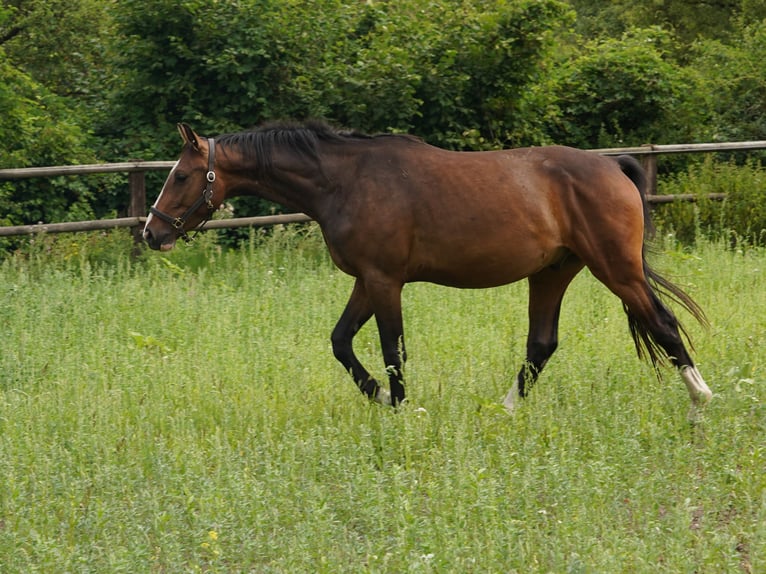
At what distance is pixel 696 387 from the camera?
6.83 metres

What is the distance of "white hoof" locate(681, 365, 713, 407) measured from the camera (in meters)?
6.77

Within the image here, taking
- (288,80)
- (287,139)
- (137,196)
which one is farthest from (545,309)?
(288,80)

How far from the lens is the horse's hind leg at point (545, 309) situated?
24.3 ft

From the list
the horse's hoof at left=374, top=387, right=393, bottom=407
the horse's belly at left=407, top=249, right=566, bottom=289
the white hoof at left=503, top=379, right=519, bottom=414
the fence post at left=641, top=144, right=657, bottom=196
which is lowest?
the fence post at left=641, top=144, right=657, bottom=196

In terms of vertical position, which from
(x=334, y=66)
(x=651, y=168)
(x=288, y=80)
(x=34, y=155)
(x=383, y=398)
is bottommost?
(x=651, y=168)

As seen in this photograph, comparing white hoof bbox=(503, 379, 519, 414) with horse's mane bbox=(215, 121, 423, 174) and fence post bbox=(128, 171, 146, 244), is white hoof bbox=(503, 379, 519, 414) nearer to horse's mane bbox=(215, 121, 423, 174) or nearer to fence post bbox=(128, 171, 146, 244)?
horse's mane bbox=(215, 121, 423, 174)

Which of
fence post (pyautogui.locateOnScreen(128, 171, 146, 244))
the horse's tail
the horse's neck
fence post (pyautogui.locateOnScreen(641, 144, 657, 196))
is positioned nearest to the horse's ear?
the horse's neck

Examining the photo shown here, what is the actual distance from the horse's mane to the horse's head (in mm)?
188

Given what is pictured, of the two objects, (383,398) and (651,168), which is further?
(651,168)

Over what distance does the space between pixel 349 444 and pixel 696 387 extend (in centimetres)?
215

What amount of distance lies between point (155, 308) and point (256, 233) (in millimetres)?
3735

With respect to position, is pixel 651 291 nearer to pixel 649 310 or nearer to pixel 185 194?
pixel 649 310

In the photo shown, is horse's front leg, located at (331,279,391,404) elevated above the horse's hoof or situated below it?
above

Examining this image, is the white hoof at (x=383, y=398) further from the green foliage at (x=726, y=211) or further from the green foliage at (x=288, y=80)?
the green foliage at (x=726, y=211)
